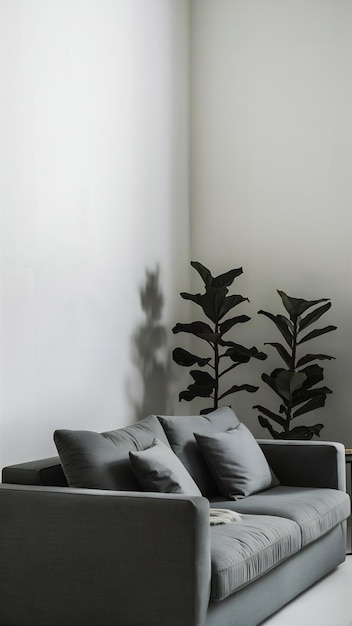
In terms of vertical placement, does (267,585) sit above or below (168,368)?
below

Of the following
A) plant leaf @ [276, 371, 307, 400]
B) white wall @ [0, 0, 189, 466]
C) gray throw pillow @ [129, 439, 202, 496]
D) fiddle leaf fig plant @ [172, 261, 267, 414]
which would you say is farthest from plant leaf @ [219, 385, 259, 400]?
gray throw pillow @ [129, 439, 202, 496]

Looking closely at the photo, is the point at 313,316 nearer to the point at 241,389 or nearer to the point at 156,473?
the point at 241,389

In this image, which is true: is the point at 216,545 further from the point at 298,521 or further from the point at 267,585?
the point at 298,521

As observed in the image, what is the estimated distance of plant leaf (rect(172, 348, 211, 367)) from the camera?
5.86m

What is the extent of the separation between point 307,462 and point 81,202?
6.08 feet

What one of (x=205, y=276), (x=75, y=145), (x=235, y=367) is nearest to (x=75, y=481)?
(x=75, y=145)

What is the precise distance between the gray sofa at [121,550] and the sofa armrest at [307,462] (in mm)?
803

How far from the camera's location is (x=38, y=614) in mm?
3416

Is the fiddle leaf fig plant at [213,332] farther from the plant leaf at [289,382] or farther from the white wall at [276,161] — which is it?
the white wall at [276,161]

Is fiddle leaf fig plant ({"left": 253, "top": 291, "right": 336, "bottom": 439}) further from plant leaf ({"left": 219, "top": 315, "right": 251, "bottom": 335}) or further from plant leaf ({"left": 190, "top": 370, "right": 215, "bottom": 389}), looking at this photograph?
plant leaf ({"left": 190, "top": 370, "right": 215, "bottom": 389})

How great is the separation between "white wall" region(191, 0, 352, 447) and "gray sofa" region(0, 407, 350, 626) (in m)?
2.43

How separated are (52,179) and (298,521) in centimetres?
208

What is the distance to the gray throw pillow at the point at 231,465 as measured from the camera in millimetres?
4527

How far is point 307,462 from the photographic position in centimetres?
491
